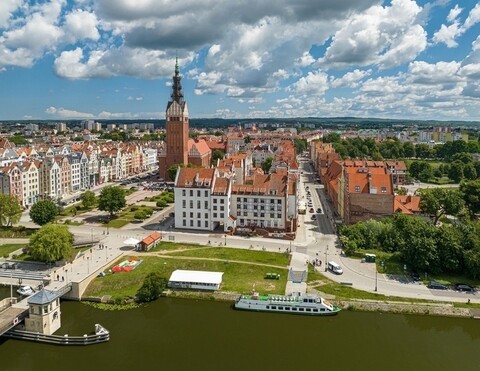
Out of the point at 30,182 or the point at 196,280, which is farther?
the point at 30,182

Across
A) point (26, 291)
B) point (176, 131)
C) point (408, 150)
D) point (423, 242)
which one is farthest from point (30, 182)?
point (408, 150)

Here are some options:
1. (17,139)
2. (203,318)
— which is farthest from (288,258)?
(17,139)

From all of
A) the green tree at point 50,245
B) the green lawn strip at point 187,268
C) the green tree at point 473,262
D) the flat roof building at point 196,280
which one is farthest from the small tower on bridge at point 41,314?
the green tree at point 473,262

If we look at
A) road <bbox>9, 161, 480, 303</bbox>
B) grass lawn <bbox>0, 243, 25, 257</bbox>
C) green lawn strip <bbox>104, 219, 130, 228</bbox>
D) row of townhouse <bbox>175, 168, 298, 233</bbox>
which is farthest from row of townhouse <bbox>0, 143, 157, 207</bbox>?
row of townhouse <bbox>175, 168, 298, 233</bbox>

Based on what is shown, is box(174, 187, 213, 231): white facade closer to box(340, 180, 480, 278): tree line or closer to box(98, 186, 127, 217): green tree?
box(98, 186, 127, 217): green tree

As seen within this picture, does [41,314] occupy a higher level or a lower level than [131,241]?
lower

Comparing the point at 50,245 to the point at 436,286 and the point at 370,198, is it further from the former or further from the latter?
the point at 370,198
